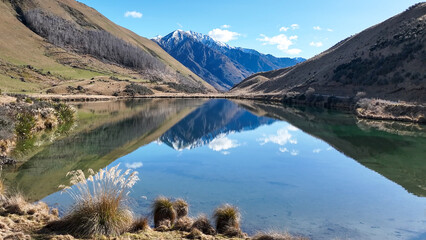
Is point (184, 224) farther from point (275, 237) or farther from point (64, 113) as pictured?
point (64, 113)

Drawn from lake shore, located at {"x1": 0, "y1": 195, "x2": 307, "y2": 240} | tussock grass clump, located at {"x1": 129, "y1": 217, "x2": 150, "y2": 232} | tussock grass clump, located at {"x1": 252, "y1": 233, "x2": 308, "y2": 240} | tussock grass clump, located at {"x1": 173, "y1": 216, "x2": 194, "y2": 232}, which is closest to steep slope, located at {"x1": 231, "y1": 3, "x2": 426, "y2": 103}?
tussock grass clump, located at {"x1": 252, "y1": 233, "x2": 308, "y2": 240}

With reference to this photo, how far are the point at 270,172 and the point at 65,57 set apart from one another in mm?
124582

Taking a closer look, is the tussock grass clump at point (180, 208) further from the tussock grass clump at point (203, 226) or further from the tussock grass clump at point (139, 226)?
the tussock grass clump at point (139, 226)

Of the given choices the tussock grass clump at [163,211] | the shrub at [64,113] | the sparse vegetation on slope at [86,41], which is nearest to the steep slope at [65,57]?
the sparse vegetation on slope at [86,41]

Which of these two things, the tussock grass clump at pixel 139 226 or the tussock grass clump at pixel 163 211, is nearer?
the tussock grass clump at pixel 139 226

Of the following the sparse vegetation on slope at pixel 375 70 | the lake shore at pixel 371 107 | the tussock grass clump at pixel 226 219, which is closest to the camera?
the tussock grass clump at pixel 226 219

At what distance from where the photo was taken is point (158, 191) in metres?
14.0

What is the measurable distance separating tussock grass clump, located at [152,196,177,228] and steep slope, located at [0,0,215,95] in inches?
2536

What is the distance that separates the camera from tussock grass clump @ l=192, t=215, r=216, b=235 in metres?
9.02

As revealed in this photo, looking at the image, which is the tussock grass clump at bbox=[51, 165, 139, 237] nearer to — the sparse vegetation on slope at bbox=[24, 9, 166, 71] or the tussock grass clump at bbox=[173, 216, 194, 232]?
the tussock grass clump at bbox=[173, 216, 194, 232]

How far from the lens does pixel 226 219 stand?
942 centimetres

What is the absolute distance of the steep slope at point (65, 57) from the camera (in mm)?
87062

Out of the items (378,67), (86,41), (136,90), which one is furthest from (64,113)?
(86,41)

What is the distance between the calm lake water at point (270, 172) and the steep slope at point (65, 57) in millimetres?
51243
